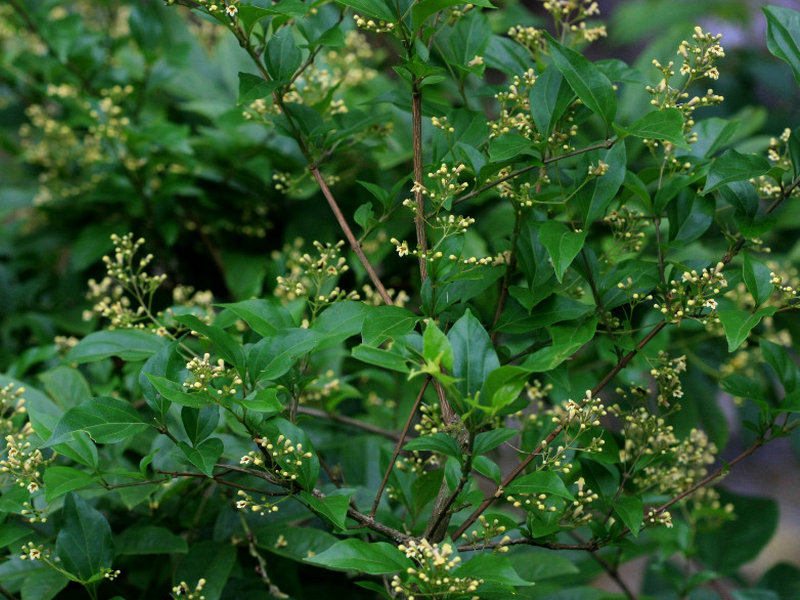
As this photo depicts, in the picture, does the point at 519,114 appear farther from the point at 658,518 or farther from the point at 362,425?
the point at 362,425

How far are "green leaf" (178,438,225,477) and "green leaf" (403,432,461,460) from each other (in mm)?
188

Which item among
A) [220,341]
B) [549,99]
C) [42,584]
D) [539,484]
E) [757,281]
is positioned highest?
[549,99]

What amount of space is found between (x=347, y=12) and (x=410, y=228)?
0.53 m

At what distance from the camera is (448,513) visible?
0.75 m

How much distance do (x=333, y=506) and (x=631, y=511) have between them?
0.29 meters

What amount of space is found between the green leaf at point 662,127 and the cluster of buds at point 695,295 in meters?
0.12

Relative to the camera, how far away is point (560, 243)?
734mm

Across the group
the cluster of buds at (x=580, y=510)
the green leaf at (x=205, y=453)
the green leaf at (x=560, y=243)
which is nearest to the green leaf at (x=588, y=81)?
the green leaf at (x=560, y=243)

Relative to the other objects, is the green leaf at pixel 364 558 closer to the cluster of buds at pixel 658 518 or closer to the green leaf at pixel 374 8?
the cluster of buds at pixel 658 518

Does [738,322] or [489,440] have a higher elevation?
[738,322]

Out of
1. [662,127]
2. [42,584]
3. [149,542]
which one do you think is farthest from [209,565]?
[662,127]

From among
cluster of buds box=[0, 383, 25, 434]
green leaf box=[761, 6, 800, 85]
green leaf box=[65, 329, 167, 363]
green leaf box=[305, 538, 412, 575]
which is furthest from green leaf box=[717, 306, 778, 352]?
cluster of buds box=[0, 383, 25, 434]

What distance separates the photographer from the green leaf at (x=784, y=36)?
2.48 feet

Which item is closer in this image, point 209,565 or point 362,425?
point 209,565
